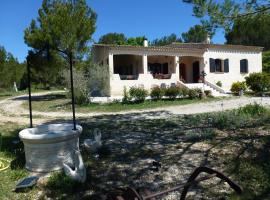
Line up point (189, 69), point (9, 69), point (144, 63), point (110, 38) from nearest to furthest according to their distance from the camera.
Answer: point (144, 63)
point (189, 69)
point (9, 69)
point (110, 38)

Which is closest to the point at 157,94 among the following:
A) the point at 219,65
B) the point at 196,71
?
the point at 196,71

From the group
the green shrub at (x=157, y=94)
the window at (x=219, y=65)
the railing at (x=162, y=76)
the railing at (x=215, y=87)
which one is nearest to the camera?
the green shrub at (x=157, y=94)

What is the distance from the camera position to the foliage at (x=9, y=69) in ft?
111

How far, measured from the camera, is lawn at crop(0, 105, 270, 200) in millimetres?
5008

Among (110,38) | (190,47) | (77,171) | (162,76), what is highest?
(110,38)

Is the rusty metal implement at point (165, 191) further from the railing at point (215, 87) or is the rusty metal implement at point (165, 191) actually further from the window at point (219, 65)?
the window at point (219, 65)

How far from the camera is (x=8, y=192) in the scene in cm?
514

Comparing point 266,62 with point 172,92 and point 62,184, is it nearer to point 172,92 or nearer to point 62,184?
point 172,92

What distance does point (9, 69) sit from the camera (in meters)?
36.2

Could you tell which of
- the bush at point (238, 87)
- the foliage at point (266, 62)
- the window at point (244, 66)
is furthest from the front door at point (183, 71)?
the foliage at point (266, 62)

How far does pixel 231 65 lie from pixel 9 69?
2302cm

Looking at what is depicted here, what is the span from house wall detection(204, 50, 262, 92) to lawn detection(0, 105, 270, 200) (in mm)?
→ 17856

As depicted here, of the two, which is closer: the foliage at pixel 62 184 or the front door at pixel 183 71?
the foliage at pixel 62 184

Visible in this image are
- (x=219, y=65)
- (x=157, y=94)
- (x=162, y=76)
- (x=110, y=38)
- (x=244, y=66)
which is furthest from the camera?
(x=110, y=38)
